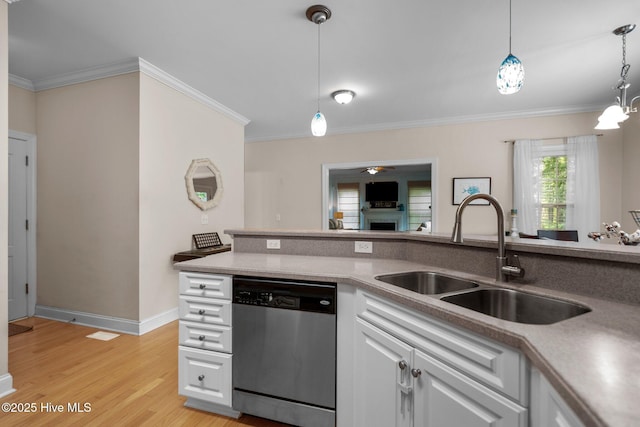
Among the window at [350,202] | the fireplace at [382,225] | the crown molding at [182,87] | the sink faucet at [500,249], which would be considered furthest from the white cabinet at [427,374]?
the window at [350,202]

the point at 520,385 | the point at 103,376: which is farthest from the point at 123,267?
the point at 520,385

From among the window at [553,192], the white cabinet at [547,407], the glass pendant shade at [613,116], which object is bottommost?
the white cabinet at [547,407]

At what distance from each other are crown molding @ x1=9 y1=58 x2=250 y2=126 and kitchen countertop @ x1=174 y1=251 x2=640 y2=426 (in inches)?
113

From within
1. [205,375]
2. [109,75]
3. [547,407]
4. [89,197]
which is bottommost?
[205,375]

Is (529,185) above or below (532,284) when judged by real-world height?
above

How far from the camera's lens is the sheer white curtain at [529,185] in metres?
4.32

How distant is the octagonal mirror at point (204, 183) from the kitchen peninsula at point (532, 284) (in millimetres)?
1489

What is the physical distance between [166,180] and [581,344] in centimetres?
350

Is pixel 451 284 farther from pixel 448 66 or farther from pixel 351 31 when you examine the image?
pixel 448 66

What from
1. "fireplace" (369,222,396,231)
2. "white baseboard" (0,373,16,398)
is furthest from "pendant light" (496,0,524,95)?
"fireplace" (369,222,396,231)

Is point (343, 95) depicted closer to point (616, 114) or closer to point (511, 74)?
point (511, 74)

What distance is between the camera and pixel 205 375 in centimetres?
183

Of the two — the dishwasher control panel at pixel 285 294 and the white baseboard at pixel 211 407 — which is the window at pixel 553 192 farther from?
the white baseboard at pixel 211 407

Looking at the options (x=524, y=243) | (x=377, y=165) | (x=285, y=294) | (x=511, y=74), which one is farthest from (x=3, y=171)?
(x=377, y=165)
